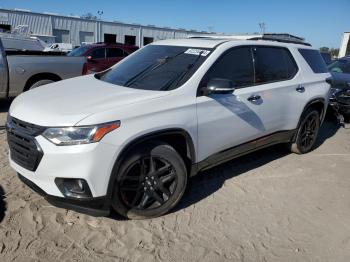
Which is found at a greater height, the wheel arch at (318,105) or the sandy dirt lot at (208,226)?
the wheel arch at (318,105)

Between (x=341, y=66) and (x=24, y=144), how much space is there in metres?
8.75

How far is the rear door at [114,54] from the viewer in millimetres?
12497

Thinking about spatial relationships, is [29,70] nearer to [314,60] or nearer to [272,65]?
[272,65]

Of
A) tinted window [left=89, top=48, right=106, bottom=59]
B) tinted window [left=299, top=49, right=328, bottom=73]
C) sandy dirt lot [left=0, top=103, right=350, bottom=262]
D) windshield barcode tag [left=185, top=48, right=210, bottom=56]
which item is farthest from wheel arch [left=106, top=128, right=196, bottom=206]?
tinted window [left=89, top=48, right=106, bottom=59]

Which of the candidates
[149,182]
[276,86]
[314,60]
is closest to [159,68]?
[149,182]

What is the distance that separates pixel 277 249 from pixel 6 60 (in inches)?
255

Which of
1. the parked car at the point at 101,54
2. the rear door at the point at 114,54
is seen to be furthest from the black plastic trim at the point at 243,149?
the rear door at the point at 114,54

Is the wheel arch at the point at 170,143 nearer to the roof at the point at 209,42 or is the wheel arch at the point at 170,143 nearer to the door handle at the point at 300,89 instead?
the roof at the point at 209,42

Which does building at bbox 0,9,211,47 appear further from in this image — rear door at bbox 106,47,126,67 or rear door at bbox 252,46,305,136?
rear door at bbox 252,46,305,136

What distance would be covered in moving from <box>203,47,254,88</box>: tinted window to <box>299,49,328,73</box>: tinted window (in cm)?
148

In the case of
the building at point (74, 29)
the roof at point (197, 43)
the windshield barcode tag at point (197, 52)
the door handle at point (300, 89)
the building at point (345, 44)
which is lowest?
the building at point (74, 29)

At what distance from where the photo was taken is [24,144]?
3.21 metres

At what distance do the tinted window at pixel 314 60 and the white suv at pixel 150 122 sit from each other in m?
0.54

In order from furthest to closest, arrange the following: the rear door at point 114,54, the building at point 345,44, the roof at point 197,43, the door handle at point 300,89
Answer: the building at point 345,44 < the rear door at point 114,54 < the door handle at point 300,89 < the roof at point 197,43
